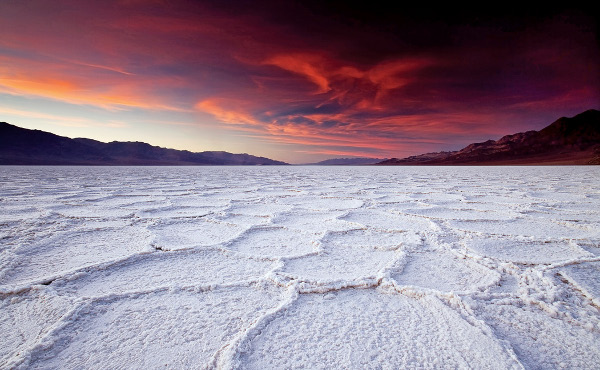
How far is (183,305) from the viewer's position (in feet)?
2.81

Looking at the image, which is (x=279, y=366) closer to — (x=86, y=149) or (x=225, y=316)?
(x=225, y=316)

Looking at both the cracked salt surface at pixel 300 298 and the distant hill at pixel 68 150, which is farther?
the distant hill at pixel 68 150

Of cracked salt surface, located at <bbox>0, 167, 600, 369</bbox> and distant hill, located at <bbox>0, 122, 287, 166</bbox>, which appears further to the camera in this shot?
distant hill, located at <bbox>0, 122, 287, 166</bbox>

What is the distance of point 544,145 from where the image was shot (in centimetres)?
6706

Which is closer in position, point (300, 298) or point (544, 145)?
point (300, 298)

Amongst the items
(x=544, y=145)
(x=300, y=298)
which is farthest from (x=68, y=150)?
(x=544, y=145)

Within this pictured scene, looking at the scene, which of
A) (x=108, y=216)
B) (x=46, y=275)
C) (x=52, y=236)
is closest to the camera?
(x=46, y=275)

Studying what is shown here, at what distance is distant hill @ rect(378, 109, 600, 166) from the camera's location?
61781mm

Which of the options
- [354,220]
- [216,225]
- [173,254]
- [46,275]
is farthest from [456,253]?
[46,275]

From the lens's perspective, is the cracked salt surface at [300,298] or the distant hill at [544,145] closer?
the cracked salt surface at [300,298]

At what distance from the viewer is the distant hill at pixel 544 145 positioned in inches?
2432

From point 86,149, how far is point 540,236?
98209mm

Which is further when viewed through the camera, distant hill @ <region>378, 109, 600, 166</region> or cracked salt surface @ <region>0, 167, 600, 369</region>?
distant hill @ <region>378, 109, 600, 166</region>

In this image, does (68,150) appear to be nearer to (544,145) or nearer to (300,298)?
(300,298)
